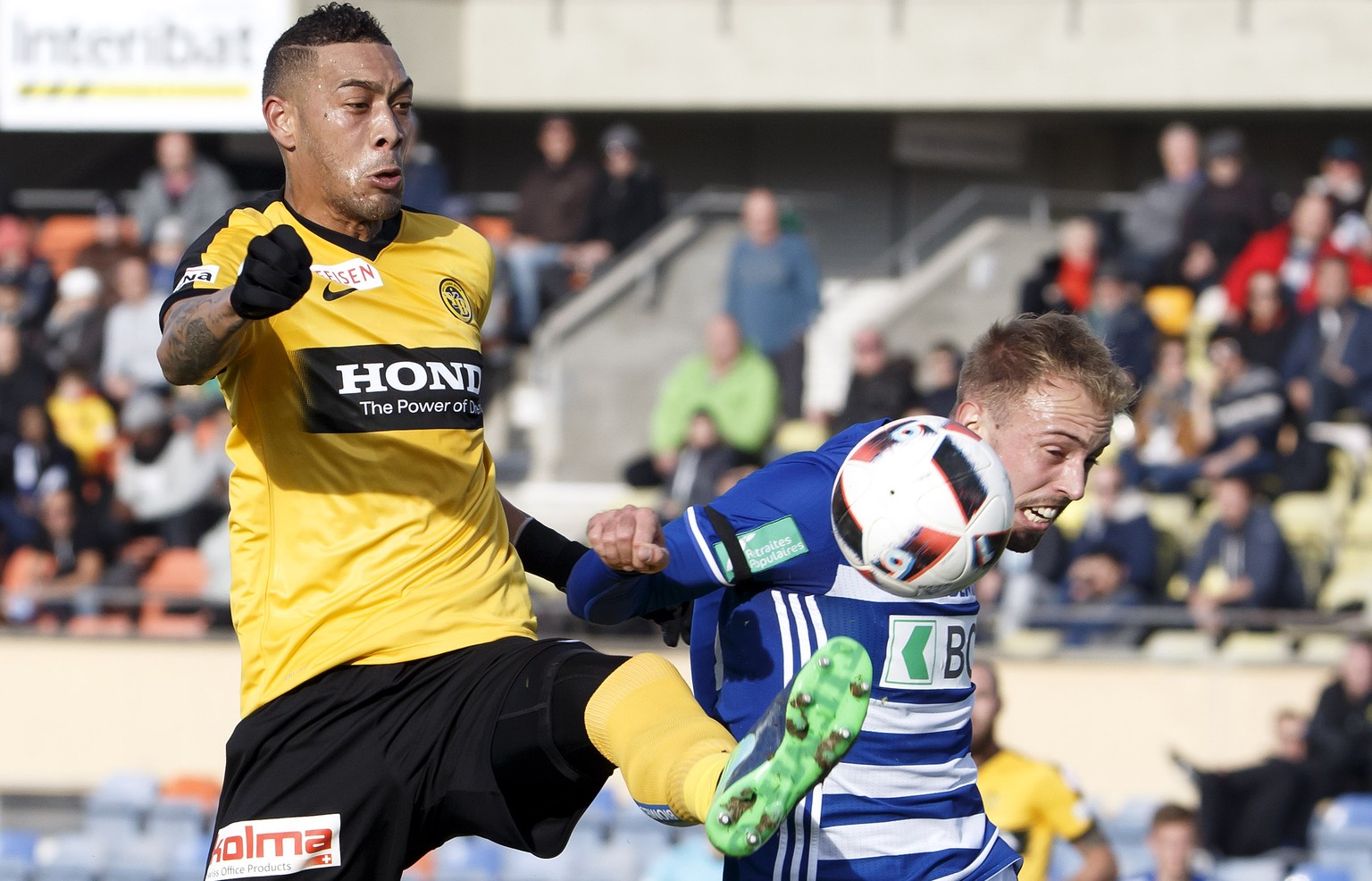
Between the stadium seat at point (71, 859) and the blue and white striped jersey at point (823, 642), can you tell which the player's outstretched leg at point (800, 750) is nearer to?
the blue and white striped jersey at point (823, 642)

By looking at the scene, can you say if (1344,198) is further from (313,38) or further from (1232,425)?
(313,38)

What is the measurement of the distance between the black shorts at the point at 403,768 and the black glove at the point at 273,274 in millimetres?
942

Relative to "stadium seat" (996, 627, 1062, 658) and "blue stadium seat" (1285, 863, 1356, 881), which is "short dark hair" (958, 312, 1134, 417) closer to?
"blue stadium seat" (1285, 863, 1356, 881)

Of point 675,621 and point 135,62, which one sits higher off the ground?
point 135,62

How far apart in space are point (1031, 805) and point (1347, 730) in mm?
3571

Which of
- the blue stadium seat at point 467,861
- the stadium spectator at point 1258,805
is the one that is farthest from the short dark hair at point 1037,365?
the blue stadium seat at point 467,861

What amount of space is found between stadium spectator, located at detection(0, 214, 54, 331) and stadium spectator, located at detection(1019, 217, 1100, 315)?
7.10 meters

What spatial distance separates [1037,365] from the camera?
4.07 metres

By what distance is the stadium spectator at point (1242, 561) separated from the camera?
10.0 m

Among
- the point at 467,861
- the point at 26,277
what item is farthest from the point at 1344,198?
the point at 26,277

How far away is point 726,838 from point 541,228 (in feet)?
36.8

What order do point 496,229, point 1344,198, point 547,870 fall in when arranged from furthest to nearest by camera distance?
1. point 496,229
2. point 1344,198
3. point 547,870

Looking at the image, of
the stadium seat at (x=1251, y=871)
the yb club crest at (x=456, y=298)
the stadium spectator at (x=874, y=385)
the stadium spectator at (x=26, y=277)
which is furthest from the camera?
the stadium spectator at (x=26, y=277)

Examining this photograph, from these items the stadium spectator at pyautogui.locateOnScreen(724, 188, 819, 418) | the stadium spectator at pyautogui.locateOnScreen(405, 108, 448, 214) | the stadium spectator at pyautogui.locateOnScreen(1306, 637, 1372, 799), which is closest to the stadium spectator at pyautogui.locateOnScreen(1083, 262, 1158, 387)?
the stadium spectator at pyautogui.locateOnScreen(724, 188, 819, 418)
